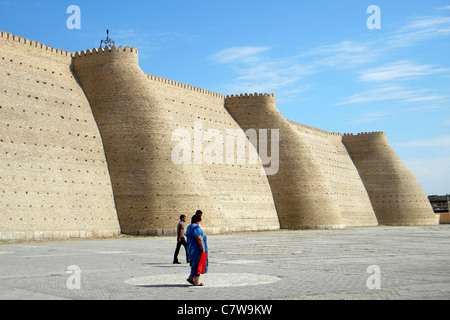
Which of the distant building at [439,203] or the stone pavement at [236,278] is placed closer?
the stone pavement at [236,278]

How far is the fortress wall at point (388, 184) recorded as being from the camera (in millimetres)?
58094

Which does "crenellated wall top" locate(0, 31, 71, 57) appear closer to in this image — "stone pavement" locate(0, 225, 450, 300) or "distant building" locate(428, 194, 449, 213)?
"stone pavement" locate(0, 225, 450, 300)

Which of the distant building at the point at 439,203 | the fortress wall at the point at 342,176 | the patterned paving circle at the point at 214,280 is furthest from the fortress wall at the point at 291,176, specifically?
the distant building at the point at 439,203

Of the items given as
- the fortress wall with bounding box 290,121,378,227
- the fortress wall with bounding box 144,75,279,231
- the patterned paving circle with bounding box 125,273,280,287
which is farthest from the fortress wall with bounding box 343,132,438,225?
the patterned paving circle with bounding box 125,273,280,287

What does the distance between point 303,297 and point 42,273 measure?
5.80 m

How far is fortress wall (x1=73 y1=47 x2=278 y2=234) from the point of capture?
30938 millimetres

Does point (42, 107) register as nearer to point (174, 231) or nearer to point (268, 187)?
point (174, 231)

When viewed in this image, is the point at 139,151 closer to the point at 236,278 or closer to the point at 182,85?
the point at 182,85

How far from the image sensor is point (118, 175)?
31.9 m

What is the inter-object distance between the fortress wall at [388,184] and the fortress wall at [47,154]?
37.5 meters

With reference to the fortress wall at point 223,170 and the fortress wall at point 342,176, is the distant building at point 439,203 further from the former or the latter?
the fortress wall at point 223,170

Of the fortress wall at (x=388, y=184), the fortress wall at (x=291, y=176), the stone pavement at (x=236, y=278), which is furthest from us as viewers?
the fortress wall at (x=388, y=184)

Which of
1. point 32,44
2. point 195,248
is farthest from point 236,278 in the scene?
point 32,44
